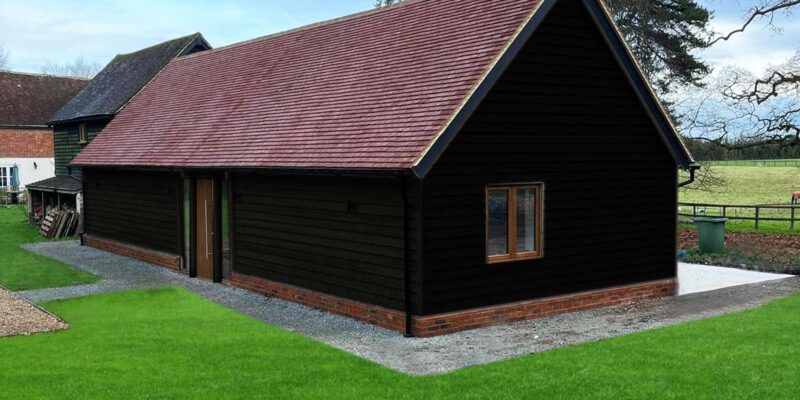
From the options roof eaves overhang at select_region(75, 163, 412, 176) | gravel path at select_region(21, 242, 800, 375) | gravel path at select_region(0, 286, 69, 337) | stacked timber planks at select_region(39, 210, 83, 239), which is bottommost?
gravel path at select_region(21, 242, 800, 375)

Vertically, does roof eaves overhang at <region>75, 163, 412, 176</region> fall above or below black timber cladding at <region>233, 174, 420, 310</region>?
above

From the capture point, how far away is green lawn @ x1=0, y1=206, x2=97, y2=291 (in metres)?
17.2

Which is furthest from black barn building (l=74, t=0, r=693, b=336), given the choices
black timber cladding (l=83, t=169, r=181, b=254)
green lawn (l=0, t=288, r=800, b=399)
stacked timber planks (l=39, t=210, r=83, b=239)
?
stacked timber planks (l=39, t=210, r=83, b=239)

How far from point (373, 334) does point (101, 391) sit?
4.48 metres

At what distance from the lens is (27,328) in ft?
40.7

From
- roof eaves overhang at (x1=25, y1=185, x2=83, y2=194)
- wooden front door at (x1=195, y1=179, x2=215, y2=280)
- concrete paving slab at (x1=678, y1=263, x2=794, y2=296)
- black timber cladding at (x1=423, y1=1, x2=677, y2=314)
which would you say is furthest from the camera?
roof eaves overhang at (x1=25, y1=185, x2=83, y2=194)

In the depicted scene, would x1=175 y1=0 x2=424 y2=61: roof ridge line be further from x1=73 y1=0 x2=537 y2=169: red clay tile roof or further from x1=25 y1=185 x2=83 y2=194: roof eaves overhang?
x1=25 y1=185 x2=83 y2=194: roof eaves overhang

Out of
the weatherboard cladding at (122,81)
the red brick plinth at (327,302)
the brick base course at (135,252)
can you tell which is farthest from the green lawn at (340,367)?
the weatherboard cladding at (122,81)

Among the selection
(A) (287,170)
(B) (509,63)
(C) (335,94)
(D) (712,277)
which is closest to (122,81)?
(C) (335,94)

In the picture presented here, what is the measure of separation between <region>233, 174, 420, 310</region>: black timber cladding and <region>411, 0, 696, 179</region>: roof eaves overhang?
2.54 ft

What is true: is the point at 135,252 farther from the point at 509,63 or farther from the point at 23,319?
the point at 509,63

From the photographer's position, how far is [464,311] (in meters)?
12.3

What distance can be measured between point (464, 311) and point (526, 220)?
2112 mm

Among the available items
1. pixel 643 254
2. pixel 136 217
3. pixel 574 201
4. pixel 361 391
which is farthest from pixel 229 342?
pixel 136 217
